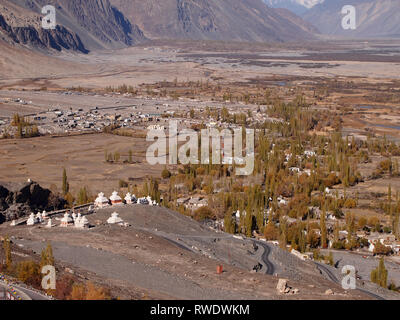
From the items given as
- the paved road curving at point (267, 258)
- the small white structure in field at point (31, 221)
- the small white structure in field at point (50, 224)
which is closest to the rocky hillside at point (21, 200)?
the small white structure in field at point (31, 221)

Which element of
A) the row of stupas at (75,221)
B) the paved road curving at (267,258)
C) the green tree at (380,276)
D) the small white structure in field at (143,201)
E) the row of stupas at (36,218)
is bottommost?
the green tree at (380,276)

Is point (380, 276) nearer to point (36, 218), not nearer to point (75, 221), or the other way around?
point (75, 221)

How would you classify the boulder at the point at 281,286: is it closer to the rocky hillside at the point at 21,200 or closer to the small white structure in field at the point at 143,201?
the small white structure in field at the point at 143,201

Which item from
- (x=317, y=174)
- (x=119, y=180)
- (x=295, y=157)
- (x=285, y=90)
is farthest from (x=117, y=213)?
(x=285, y=90)

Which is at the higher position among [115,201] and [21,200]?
[21,200]

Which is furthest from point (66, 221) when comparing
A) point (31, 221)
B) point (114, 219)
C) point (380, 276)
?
point (380, 276)

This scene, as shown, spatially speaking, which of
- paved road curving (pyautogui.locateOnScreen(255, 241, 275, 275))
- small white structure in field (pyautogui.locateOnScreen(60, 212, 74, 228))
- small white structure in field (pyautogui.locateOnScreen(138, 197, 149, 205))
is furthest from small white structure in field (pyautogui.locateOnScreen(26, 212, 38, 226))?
paved road curving (pyautogui.locateOnScreen(255, 241, 275, 275))

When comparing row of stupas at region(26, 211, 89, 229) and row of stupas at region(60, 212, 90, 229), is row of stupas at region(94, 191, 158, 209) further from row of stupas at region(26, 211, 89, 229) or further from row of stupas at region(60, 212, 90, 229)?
row of stupas at region(60, 212, 90, 229)

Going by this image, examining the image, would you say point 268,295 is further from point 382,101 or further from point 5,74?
point 5,74

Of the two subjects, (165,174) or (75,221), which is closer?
(75,221)
